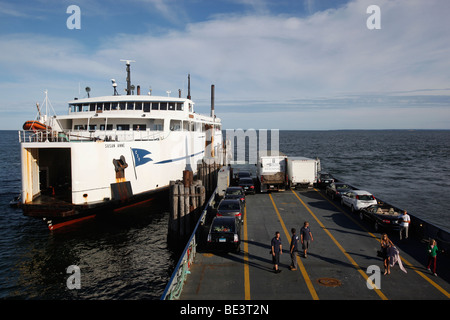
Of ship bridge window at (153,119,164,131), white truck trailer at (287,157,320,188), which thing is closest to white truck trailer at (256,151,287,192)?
white truck trailer at (287,157,320,188)

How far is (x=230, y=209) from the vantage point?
1700cm

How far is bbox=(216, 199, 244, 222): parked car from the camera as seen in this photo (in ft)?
54.0

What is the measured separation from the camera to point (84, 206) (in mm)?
18453

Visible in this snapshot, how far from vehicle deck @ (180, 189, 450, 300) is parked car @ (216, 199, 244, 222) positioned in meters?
0.85

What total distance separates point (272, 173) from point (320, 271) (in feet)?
50.2

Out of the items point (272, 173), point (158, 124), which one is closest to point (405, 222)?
point (272, 173)

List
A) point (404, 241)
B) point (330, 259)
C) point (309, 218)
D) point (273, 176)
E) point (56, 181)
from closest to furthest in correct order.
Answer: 1. point (330, 259)
2. point (404, 241)
3. point (309, 218)
4. point (56, 181)
5. point (273, 176)

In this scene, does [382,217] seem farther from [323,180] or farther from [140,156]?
[140,156]

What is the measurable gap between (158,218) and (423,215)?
78.3 feet

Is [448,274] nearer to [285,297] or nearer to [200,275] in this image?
[285,297]

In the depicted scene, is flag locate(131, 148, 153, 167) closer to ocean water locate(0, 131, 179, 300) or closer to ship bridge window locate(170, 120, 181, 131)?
ocean water locate(0, 131, 179, 300)

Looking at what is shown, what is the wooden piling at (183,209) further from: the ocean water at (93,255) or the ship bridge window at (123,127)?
the ship bridge window at (123,127)

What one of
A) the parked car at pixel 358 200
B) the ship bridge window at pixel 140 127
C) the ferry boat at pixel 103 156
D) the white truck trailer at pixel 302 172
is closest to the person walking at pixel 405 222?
the parked car at pixel 358 200

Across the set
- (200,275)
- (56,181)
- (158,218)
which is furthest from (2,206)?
(200,275)
